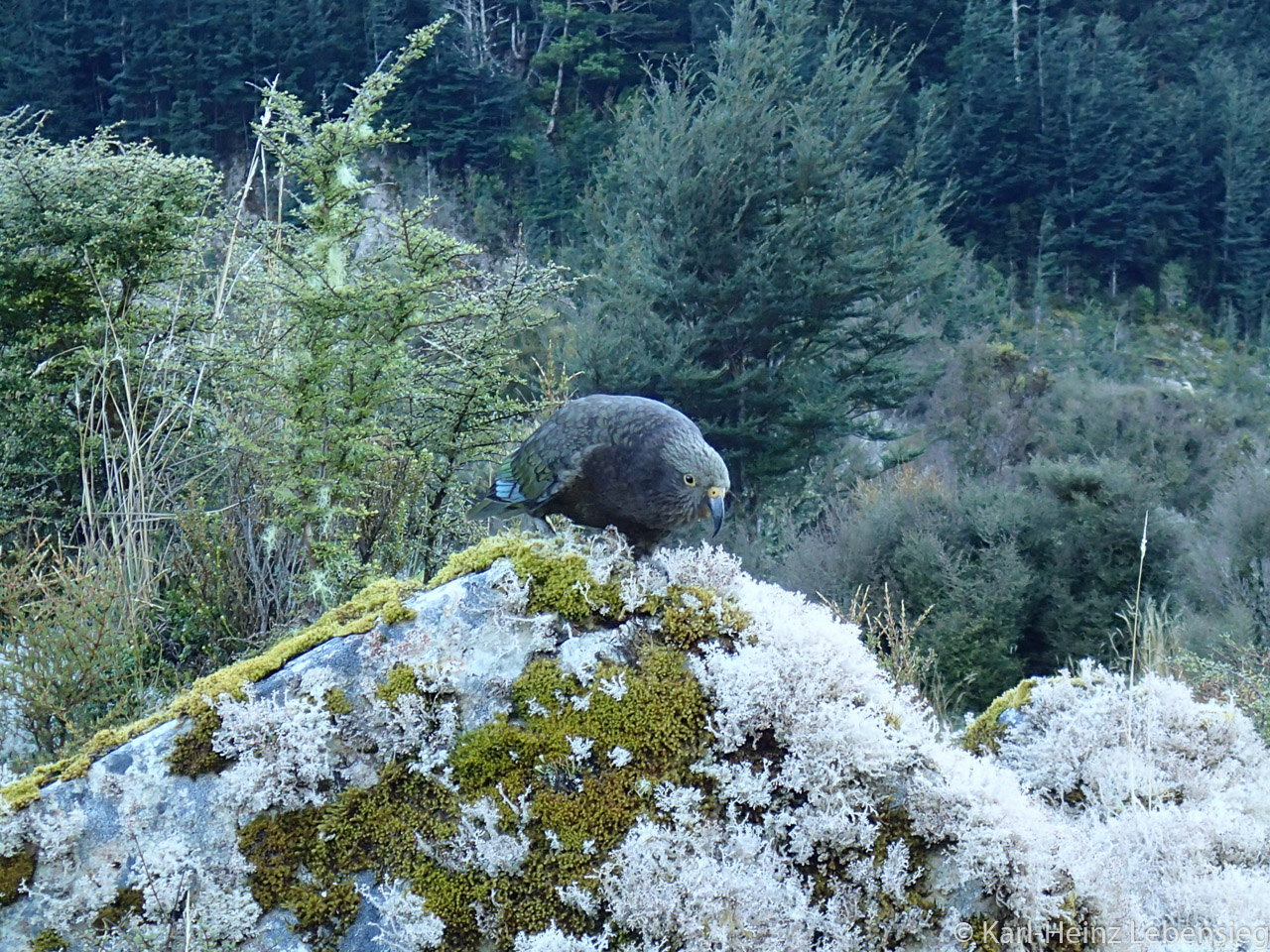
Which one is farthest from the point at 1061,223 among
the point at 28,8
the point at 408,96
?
the point at 28,8

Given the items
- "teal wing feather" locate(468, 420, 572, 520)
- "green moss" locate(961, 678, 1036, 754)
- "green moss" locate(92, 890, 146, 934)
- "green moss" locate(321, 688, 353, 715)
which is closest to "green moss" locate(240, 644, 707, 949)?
"green moss" locate(321, 688, 353, 715)

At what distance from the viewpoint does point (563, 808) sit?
2.38 m

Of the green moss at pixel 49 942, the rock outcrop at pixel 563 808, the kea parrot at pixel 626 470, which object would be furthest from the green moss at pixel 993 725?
the green moss at pixel 49 942

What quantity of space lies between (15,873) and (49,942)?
7.2 inches

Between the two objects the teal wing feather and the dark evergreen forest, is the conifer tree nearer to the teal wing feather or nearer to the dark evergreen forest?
the teal wing feather

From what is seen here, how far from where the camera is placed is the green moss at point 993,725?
11.8 feet

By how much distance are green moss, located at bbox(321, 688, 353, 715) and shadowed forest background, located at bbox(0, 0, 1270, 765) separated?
1714 mm

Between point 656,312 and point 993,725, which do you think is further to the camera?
point 656,312

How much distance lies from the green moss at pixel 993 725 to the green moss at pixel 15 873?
2.94 m

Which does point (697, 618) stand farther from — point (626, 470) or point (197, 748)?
point (197, 748)

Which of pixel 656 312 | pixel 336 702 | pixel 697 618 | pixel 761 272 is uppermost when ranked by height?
pixel 697 618

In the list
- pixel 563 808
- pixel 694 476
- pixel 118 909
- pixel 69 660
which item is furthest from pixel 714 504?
pixel 69 660

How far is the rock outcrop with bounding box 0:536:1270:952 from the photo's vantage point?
2242mm

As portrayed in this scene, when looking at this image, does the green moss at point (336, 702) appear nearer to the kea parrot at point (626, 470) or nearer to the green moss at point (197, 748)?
the green moss at point (197, 748)
